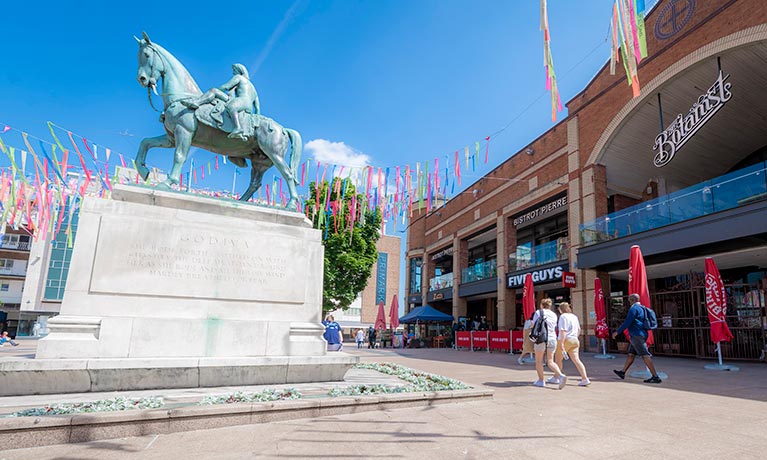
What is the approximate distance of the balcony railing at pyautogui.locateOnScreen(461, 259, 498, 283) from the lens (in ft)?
83.4

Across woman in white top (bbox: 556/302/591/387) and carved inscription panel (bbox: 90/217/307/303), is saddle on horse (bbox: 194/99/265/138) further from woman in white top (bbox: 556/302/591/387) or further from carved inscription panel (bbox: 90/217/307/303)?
woman in white top (bbox: 556/302/591/387)

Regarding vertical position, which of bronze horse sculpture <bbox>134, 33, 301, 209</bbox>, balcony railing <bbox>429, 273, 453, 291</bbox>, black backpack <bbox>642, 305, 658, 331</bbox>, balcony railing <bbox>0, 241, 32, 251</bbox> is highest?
balcony railing <bbox>0, 241, 32, 251</bbox>

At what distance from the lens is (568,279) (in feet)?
59.2

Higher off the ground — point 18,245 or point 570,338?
point 18,245

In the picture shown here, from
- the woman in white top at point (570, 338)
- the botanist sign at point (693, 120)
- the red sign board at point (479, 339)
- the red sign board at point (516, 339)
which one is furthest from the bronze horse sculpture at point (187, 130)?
the red sign board at point (479, 339)

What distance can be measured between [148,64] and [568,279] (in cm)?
1704

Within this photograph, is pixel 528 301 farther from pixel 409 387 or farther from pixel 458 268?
pixel 458 268

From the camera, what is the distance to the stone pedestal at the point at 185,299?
5.32m

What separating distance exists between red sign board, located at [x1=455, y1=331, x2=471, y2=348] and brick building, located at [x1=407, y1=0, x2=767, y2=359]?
289 centimetres

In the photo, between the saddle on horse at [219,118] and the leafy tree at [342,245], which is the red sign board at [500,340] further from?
the saddle on horse at [219,118]

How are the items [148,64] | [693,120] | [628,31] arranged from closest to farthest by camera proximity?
1. [148,64]
2. [628,31]
3. [693,120]

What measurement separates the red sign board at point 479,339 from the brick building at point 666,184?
131 inches

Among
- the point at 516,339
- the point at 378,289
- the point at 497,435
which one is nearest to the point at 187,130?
the point at 497,435

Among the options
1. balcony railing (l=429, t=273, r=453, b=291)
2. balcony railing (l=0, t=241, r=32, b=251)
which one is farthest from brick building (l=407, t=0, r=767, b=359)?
balcony railing (l=0, t=241, r=32, b=251)
